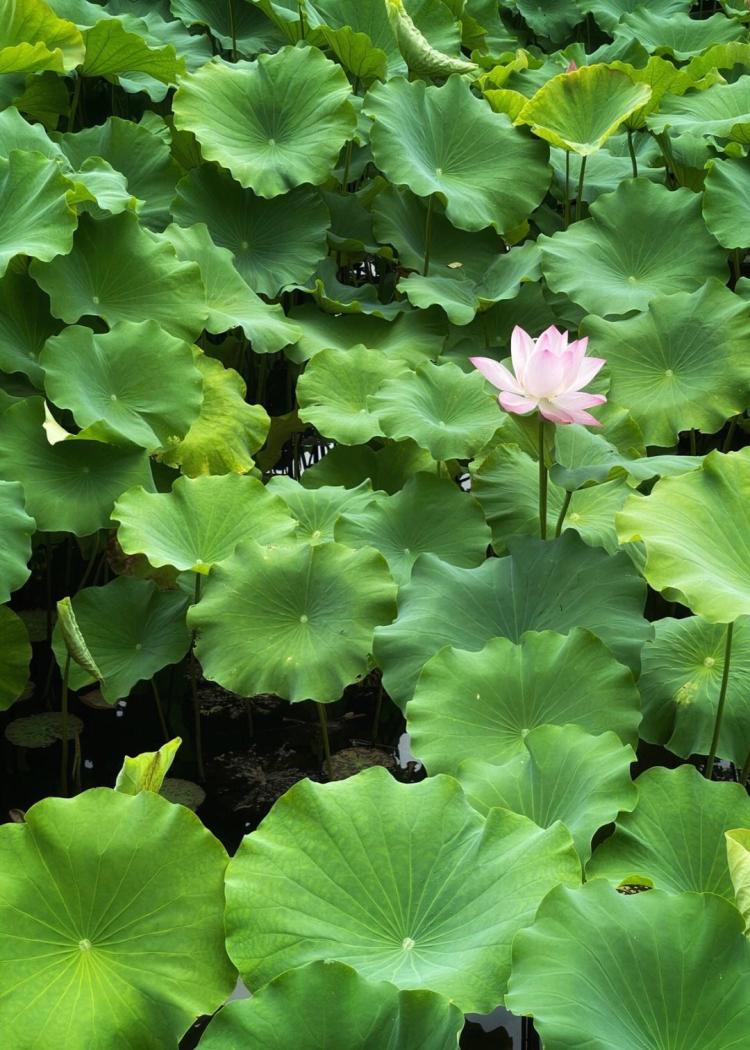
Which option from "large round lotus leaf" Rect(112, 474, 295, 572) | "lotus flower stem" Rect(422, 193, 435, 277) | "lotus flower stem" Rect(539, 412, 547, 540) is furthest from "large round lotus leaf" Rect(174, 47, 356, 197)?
"lotus flower stem" Rect(539, 412, 547, 540)

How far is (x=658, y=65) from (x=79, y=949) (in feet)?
8.48

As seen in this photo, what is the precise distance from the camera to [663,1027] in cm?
116

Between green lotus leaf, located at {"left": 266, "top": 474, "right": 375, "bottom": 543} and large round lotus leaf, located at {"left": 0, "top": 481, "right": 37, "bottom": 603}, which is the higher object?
large round lotus leaf, located at {"left": 0, "top": 481, "right": 37, "bottom": 603}

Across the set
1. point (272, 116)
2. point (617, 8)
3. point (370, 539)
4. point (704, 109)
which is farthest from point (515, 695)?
point (617, 8)

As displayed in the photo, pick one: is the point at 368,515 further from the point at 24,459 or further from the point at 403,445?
the point at 24,459

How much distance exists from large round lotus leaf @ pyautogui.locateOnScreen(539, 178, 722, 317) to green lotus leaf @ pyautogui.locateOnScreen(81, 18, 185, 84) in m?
1.03

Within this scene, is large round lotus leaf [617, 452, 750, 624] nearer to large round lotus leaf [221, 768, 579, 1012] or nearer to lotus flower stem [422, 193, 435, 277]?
large round lotus leaf [221, 768, 579, 1012]

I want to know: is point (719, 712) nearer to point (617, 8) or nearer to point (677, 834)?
point (677, 834)

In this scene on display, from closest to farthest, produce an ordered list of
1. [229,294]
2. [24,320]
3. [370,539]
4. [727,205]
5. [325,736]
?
[325,736], [370,539], [24,320], [229,294], [727,205]

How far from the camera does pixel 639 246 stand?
110 inches

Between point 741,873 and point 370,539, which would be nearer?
point 741,873

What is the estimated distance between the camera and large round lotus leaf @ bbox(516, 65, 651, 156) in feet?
9.10

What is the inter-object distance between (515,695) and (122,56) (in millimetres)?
2015

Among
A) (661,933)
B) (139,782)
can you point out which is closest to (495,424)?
(139,782)
